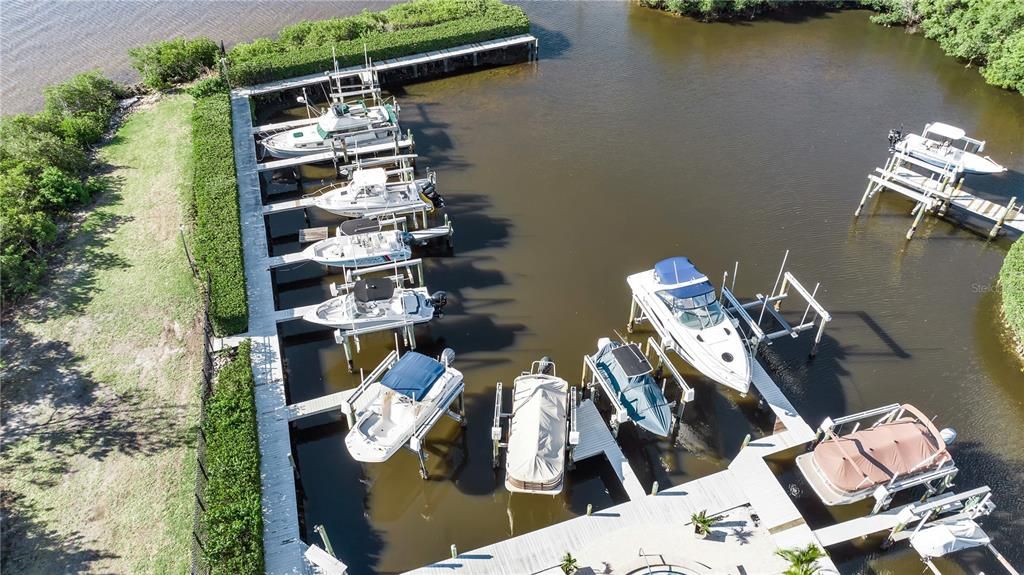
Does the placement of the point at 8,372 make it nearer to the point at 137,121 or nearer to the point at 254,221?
the point at 254,221

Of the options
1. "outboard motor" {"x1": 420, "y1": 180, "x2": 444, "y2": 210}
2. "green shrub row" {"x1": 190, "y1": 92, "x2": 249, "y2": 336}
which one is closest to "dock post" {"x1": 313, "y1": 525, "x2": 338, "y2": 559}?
"green shrub row" {"x1": 190, "y1": 92, "x2": 249, "y2": 336}

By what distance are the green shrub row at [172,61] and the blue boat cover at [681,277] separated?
28741mm

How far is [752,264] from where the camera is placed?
25.2 metres

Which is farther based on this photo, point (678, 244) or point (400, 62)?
point (400, 62)

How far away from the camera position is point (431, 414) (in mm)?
18219

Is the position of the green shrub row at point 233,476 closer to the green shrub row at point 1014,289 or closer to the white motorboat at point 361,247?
the white motorboat at point 361,247

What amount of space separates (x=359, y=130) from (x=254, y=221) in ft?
22.6

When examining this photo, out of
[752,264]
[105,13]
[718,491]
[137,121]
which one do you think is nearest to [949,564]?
[718,491]

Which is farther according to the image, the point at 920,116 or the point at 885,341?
the point at 920,116

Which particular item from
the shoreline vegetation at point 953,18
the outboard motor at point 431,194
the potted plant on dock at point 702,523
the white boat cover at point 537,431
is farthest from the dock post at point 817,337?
the shoreline vegetation at point 953,18

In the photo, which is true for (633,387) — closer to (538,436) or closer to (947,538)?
(538,436)

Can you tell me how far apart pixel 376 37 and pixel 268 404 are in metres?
25.3

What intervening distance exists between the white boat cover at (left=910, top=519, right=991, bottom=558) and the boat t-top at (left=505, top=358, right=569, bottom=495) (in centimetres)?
909

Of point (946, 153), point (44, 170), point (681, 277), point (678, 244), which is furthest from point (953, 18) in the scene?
point (44, 170)
